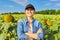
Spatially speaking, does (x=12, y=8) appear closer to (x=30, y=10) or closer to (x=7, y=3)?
(x=7, y=3)

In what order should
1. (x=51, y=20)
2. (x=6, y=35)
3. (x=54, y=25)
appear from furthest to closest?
(x=51, y=20) → (x=54, y=25) → (x=6, y=35)

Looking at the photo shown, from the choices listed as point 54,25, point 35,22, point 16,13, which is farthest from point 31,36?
point 16,13

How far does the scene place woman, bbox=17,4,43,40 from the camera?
1629mm

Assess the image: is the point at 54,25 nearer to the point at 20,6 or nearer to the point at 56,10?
the point at 56,10

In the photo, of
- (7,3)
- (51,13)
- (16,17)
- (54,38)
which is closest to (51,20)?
(51,13)

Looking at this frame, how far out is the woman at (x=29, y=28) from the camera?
1.63m

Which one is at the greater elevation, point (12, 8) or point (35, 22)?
point (12, 8)

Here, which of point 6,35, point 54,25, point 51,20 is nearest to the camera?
point 6,35

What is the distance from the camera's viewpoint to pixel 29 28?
1.71 m

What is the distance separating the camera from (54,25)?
5.77 ft

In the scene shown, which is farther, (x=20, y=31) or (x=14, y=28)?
(x=14, y=28)

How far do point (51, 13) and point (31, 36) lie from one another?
1.55 feet

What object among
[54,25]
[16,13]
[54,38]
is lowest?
[54,38]

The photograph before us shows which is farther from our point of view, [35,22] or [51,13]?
[51,13]
